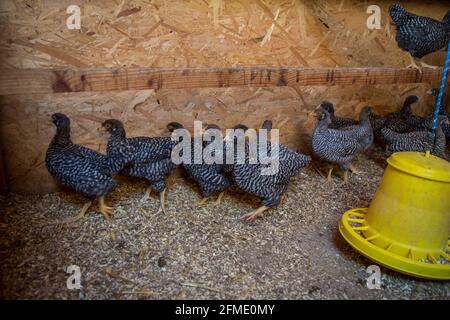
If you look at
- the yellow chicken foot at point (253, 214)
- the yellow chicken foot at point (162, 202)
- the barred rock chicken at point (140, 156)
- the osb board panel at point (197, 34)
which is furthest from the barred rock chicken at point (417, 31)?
the yellow chicken foot at point (162, 202)

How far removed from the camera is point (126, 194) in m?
3.05

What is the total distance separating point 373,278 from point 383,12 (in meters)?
2.82

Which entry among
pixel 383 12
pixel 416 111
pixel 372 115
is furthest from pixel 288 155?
pixel 416 111

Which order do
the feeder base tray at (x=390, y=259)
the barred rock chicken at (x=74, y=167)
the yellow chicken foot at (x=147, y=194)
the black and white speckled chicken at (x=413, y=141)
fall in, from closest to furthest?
1. the feeder base tray at (x=390, y=259)
2. the barred rock chicken at (x=74, y=167)
3. the yellow chicken foot at (x=147, y=194)
4. the black and white speckled chicken at (x=413, y=141)

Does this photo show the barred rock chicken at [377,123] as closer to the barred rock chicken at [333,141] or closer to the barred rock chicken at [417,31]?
the barred rock chicken at [333,141]

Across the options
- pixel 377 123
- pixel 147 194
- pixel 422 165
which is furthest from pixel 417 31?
pixel 147 194

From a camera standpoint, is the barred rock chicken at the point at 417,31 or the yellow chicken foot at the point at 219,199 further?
the barred rock chicken at the point at 417,31

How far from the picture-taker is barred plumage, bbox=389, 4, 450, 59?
3412 millimetres

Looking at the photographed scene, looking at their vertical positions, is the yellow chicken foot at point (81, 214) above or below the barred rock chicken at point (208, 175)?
below

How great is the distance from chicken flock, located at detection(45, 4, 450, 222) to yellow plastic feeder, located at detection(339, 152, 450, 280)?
1.92 feet

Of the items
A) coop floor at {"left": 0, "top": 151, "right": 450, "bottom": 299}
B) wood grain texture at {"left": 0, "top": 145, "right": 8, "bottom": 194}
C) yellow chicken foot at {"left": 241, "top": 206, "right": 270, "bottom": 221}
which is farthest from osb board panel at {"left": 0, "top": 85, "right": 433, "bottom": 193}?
yellow chicken foot at {"left": 241, "top": 206, "right": 270, "bottom": 221}

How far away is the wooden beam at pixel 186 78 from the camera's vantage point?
103 inches

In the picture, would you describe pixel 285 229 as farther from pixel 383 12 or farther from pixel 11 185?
pixel 383 12

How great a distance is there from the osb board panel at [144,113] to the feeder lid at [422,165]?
151 centimetres
